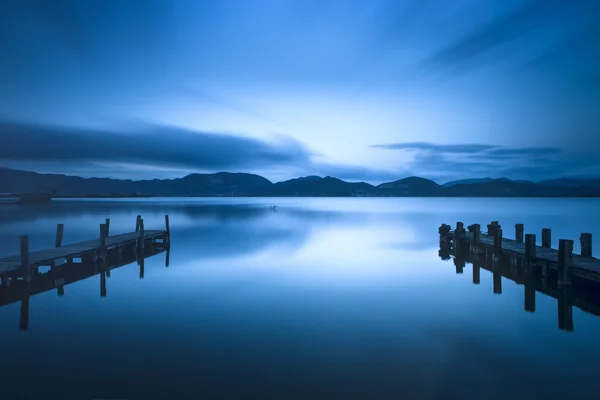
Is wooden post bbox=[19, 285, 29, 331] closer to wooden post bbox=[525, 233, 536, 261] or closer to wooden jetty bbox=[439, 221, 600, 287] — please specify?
wooden jetty bbox=[439, 221, 600, 287]

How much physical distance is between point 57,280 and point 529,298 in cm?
1463

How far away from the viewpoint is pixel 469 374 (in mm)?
6754

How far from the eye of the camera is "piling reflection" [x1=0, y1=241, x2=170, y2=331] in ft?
36.7

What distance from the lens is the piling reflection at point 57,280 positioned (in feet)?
36.7

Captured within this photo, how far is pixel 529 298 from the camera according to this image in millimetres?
11570

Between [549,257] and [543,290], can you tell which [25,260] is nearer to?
[543,290]

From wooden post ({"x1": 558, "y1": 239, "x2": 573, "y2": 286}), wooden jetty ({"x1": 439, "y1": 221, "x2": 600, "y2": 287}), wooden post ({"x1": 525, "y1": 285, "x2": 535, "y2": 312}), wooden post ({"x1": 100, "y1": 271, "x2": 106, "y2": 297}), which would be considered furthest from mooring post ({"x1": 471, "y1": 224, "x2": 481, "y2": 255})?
wooden post ({"x1": 100, "y1": 271, "x2": 106, "y2": 297})

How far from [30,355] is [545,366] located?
9.59 m

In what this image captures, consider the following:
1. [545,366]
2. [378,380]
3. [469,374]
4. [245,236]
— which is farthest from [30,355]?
[245,236]

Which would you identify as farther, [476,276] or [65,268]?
[65,268]

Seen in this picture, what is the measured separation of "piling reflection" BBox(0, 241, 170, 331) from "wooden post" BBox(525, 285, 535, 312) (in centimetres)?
1251

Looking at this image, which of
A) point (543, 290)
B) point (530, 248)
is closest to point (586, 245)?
point (530, 248)

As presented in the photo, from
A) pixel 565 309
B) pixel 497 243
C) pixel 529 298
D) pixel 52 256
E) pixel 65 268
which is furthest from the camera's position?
pixel 65 268

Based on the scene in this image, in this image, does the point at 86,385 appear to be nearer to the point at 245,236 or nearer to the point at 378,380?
the point at 378,380
